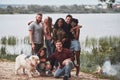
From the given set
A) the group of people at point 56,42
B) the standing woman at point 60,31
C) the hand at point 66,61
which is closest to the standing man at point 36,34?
the group of people at point 56,42

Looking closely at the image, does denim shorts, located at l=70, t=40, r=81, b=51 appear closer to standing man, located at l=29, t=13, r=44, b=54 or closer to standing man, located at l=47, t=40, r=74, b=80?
standing man, located at l=47, t=40, r=74, b=80

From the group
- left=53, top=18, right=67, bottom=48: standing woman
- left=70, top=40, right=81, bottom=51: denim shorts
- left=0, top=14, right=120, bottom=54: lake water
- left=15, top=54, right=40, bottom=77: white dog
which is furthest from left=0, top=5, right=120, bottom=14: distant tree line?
left=15, top=54, right=40, bottom=77: white dog

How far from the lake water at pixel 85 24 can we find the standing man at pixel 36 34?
0.17 feet

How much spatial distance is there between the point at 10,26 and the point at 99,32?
0.76 meters

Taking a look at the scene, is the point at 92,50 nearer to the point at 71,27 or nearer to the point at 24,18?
the point at 71,27

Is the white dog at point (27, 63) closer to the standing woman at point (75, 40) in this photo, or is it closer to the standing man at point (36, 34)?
the standing man at point (36, 34)

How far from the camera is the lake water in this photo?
3.34 metres

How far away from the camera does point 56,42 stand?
327cm

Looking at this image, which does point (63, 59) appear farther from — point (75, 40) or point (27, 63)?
point (27, 63)

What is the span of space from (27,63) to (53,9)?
51cm

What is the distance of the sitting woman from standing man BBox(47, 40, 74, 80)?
0.20ft

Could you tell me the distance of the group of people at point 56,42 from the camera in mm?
3242

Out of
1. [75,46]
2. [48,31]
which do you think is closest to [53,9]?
[48,31]

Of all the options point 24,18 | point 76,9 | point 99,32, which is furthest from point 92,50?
point 24,18
